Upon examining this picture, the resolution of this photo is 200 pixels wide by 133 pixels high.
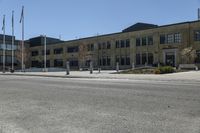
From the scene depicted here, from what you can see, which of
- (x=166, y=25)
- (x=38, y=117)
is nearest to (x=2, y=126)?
(x=38, y=117)

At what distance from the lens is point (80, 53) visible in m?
70.7

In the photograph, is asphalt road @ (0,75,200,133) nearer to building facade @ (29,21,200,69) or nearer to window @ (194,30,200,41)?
building facade @ (29,21,200,69)

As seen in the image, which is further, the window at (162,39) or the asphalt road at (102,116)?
the window at (162,39)

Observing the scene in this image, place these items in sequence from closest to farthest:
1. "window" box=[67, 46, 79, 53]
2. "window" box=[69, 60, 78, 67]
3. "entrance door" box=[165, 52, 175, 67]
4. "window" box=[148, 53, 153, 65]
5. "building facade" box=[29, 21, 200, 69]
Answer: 1. "building facade" box=[29, 21, 200, 69]
2. "entrance door" box=[165, 52, 175, 67]
3. "window" box=[148, 53, 153, 65]
4. "window" box=[67, 46, 79, 53]
5. "window" box=[69, 60, 78, 67]

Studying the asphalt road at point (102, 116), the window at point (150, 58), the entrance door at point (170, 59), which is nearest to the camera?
the asphalt road at point (102, 116)

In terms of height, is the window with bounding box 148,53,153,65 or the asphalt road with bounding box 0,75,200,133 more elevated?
the window with bounding box 148,53,153,65

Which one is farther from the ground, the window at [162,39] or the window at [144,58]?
the window at [162,39]

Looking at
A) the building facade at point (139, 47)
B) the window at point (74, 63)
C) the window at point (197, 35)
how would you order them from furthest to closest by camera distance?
the window at point (74, 63)
the building facade at point (139, 47)
the window at point (197, 35)

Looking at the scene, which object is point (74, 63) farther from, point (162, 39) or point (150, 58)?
point (162, 39)

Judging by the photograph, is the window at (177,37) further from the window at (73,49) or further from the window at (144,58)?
the window at (73,49)

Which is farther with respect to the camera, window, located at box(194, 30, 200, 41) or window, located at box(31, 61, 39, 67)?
window, located at box(31, 61, 39, 67)

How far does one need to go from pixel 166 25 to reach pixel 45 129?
5518cm

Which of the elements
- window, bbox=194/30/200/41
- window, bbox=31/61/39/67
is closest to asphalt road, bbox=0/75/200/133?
window, bbox=194/30/200/41

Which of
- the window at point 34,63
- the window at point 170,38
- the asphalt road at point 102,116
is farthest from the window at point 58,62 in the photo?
the asphalt road at point 102,116
